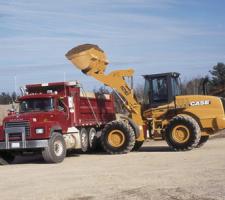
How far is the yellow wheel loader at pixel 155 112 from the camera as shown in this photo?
2125 centimetres

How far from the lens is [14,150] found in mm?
19781

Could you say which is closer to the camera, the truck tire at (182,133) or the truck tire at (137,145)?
the truck tire at (182,133)

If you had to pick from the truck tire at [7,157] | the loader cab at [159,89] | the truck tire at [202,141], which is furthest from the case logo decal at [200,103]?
the truck tire at [7,157]

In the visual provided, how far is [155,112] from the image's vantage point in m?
22.4

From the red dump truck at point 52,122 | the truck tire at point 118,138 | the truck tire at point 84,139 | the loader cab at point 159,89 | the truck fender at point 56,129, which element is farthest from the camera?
the loader cab at point 159,89

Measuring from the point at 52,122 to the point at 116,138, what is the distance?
3.11 metres

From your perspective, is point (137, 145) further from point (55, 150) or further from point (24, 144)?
point (24, 144)

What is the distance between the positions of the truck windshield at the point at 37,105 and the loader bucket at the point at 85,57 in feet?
7.54

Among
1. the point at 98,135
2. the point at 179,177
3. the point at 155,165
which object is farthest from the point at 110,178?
the point at 98,135

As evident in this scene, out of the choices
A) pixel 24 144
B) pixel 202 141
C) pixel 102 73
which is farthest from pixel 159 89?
pixel 24 144

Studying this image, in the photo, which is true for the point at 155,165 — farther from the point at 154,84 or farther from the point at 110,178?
the point at 154,84

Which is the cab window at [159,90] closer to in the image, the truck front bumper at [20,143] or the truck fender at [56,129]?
the truck fender at [56,129]

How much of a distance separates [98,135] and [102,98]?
2252 millimetres

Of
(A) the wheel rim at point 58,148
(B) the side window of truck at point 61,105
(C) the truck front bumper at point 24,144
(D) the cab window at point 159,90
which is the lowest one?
(A) the wheel rim at point 58,148
